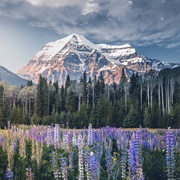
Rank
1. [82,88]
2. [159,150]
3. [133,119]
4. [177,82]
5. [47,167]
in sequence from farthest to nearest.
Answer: [177,82] → [82,88] → [133,119] → [159,150] → [47,167]

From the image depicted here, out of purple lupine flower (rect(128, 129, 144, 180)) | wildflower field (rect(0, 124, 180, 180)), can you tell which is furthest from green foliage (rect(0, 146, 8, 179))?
purple lupine flower (rect(128, 129, 144, 180))

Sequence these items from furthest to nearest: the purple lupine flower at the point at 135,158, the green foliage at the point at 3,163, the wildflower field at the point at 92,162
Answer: the green foliage at the point at 3,163 → the wildflower field at the point at 92,162 → the purple lupine flower at the point at 135,158

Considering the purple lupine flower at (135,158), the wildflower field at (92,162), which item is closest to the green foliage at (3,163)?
the wildflower field at (92,162)

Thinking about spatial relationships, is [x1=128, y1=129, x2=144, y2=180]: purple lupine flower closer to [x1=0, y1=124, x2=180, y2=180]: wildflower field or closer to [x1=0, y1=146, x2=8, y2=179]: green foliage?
[x1=0, y1=124, x2=180, y2=180]: wildflower field

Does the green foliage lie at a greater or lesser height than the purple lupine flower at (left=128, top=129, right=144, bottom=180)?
lesser

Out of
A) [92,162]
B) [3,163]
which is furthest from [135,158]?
[3,163]

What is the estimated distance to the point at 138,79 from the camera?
10575cm

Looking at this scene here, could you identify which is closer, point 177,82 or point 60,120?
point 60,120

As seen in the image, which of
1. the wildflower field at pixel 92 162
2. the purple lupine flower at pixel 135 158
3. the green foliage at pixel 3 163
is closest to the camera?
the purple lupine flower at pixel 135 158

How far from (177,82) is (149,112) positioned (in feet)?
129

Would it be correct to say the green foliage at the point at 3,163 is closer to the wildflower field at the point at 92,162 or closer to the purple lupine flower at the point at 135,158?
the wildflower field at the point at 92,162

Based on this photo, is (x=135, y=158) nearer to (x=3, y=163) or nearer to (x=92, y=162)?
(x=92, y=162)

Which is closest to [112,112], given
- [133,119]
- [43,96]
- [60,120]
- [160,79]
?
[133,119]

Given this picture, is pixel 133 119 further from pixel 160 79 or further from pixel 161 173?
pixel 161 173
